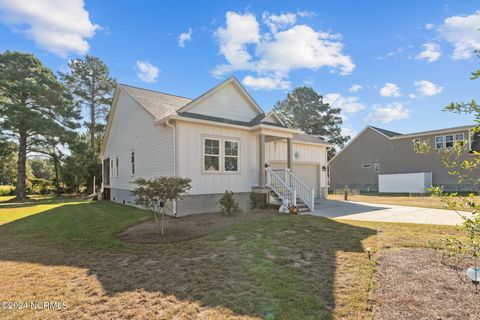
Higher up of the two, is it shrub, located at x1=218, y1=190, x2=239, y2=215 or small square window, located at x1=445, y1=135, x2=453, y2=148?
small square window, located at x1=445, y1=135, x2=453, y2=148

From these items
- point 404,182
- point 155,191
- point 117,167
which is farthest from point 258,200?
point 404,182

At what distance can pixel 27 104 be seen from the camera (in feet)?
68.5

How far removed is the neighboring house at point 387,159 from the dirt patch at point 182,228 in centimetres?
2249

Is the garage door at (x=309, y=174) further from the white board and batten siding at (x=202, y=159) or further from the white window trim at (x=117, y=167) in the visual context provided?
the white window trim at (x=117, y=167)

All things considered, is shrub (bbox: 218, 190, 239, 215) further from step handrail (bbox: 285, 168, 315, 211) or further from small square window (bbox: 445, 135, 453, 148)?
small square window (bbox: 445, 135, 453, 148)

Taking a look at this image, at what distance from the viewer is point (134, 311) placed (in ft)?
10.6

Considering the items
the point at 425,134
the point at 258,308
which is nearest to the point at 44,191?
the point at 258,308

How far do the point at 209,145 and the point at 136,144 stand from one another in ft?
17.4

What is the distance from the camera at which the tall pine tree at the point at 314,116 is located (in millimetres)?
42781

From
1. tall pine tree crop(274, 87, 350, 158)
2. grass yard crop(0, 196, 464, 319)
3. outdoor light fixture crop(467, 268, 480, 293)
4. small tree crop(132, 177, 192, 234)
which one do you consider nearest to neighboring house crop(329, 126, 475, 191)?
tall pine tree crop(274, 87, 350, 158)

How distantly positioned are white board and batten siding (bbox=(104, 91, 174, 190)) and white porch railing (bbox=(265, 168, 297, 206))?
457 centimetres

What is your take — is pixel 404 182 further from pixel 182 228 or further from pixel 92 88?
pixel 92 88

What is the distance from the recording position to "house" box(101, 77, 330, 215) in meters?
10.5

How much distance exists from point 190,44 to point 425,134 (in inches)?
939
